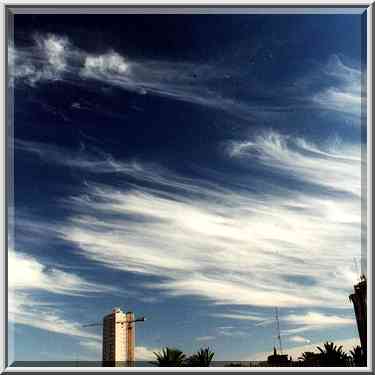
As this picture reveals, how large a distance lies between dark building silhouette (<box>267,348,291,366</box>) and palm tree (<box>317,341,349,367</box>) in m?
0.19

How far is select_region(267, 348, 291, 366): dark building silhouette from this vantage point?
9.56ft

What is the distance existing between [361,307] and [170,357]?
1.09 m

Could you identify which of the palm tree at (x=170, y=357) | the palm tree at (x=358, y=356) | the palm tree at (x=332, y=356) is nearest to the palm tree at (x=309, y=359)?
the palm tree at (x=332, y=356)

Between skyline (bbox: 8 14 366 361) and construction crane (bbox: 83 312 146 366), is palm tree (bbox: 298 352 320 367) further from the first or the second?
construction crane (bbox: 83 312 146 366)

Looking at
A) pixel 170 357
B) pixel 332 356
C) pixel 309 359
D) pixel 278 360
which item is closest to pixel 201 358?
pixel 170 357

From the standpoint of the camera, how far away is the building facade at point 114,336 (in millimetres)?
2972

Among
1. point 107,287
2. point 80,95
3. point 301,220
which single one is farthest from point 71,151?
point 301,220

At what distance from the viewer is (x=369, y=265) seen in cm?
271

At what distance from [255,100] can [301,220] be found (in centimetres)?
76

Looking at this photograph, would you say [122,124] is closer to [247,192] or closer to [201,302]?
[247,192]

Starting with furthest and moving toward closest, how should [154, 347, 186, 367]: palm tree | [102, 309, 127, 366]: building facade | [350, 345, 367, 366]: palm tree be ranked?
[102, 309, 127, 366]: building facade < [154, 347, 186, 367]: palm tree < [350, 345, 367, 366]: palm tree

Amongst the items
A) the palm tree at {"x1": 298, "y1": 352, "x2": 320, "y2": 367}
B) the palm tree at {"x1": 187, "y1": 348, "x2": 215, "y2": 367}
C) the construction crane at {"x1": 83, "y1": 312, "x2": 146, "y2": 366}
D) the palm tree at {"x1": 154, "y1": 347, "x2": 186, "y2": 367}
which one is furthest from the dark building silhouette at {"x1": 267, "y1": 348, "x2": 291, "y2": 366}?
the construction crane at {"x1": 83, "y1": 312, "x2": 146, "y2": 366}

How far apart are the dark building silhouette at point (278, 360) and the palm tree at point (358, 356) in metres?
0.34

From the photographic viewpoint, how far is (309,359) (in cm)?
290
